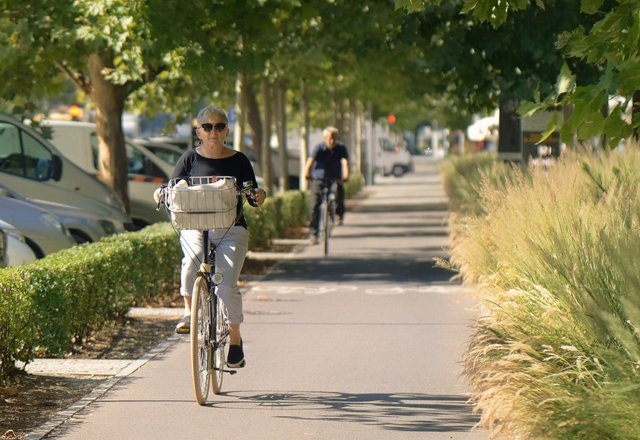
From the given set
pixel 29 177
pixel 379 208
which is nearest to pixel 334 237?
pixel 29 177

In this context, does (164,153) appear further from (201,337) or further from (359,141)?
(359,141)

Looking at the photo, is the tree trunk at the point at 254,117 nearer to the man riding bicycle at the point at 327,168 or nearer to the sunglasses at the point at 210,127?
the man riding bicycle at the point at 327,168

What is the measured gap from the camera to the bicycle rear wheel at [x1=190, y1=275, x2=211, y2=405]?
26.9ft

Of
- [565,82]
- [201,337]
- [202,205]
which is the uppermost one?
[565,82]

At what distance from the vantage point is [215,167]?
8.87 meters

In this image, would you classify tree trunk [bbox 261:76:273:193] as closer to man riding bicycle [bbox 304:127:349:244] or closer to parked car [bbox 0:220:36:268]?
man riding bicycle [bbox 304:127:349:244]

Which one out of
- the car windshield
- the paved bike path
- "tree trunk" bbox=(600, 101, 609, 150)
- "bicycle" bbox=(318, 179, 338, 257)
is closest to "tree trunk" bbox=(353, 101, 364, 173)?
the car windshield

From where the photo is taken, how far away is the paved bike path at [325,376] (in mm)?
7793

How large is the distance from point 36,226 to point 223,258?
5851 millimetres

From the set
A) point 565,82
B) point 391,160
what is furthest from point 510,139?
point 391,160

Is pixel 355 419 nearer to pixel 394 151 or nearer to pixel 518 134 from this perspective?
pixel 518 134

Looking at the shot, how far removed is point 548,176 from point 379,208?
27.5 metres

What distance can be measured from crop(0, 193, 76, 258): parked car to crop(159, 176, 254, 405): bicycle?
563 cm

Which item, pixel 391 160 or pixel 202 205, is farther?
pixel 391 160
